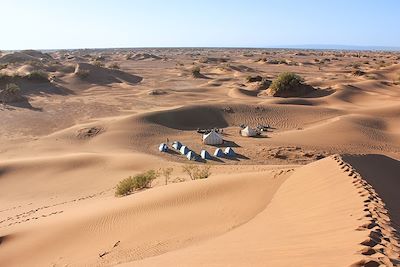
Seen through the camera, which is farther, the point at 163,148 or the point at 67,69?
the point at 67,69

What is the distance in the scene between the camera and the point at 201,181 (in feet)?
43.4

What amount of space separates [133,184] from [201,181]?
10.9 feet

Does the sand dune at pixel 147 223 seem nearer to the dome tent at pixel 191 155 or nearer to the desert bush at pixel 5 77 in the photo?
the dome tent at pixel 191 155

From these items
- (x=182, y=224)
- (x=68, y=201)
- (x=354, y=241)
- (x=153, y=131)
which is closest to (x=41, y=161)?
(x=68, y=201)

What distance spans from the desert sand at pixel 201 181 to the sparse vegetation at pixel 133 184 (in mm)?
383

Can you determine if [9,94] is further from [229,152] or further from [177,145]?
[229,152]

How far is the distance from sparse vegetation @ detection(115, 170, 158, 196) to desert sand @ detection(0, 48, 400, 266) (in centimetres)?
38

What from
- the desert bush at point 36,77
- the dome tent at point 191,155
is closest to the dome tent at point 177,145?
the dome tent at point 191,155

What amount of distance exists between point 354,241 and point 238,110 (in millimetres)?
27285

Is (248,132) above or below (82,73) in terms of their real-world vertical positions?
below

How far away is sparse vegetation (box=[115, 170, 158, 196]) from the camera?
15391 mm

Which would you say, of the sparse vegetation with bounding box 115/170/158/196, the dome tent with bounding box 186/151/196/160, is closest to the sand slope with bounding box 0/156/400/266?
the sparse vegetation with bounding box 115/170/158/196

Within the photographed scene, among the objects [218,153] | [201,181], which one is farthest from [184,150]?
[201,181]

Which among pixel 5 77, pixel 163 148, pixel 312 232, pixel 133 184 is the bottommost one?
pixel 163 148
